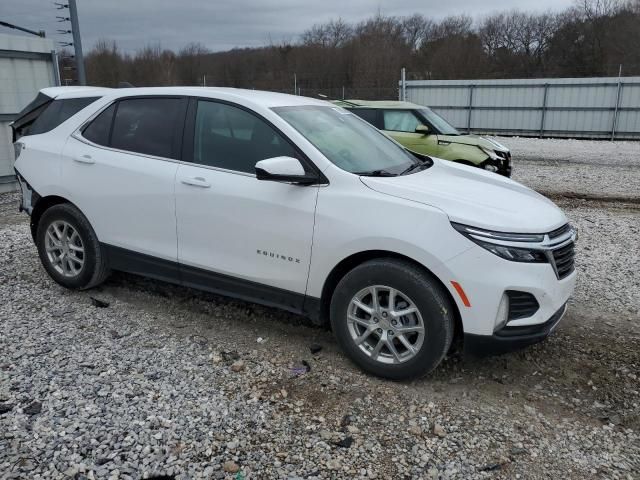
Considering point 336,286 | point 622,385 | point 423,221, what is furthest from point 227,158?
point 622,385

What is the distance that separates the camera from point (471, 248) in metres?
3.11

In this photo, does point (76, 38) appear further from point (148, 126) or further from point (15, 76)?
point (148, 126)

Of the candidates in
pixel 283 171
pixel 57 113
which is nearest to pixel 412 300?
pixel 283 171

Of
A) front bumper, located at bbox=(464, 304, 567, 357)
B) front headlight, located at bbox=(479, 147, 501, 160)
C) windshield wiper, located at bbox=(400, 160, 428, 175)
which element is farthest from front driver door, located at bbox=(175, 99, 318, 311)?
front headlight, located at bbox=(479, 147, 501, 160)

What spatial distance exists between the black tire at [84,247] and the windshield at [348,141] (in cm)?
202

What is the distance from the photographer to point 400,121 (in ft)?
33.8

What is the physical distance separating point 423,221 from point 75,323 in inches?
116

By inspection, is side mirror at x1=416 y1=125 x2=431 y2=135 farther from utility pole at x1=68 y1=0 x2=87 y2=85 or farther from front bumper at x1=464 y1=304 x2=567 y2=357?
utility pole at x1=68 y1=0 x2=87 y2=85

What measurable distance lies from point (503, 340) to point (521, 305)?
0.23 metres

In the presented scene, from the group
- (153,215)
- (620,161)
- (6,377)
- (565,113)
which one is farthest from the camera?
(565,113)

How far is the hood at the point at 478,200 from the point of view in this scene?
3.21m

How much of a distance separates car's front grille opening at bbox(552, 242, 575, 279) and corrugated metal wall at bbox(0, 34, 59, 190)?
9.77 meters

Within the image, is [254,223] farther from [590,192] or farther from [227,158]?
[590,192]

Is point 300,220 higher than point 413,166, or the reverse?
point 413,166
